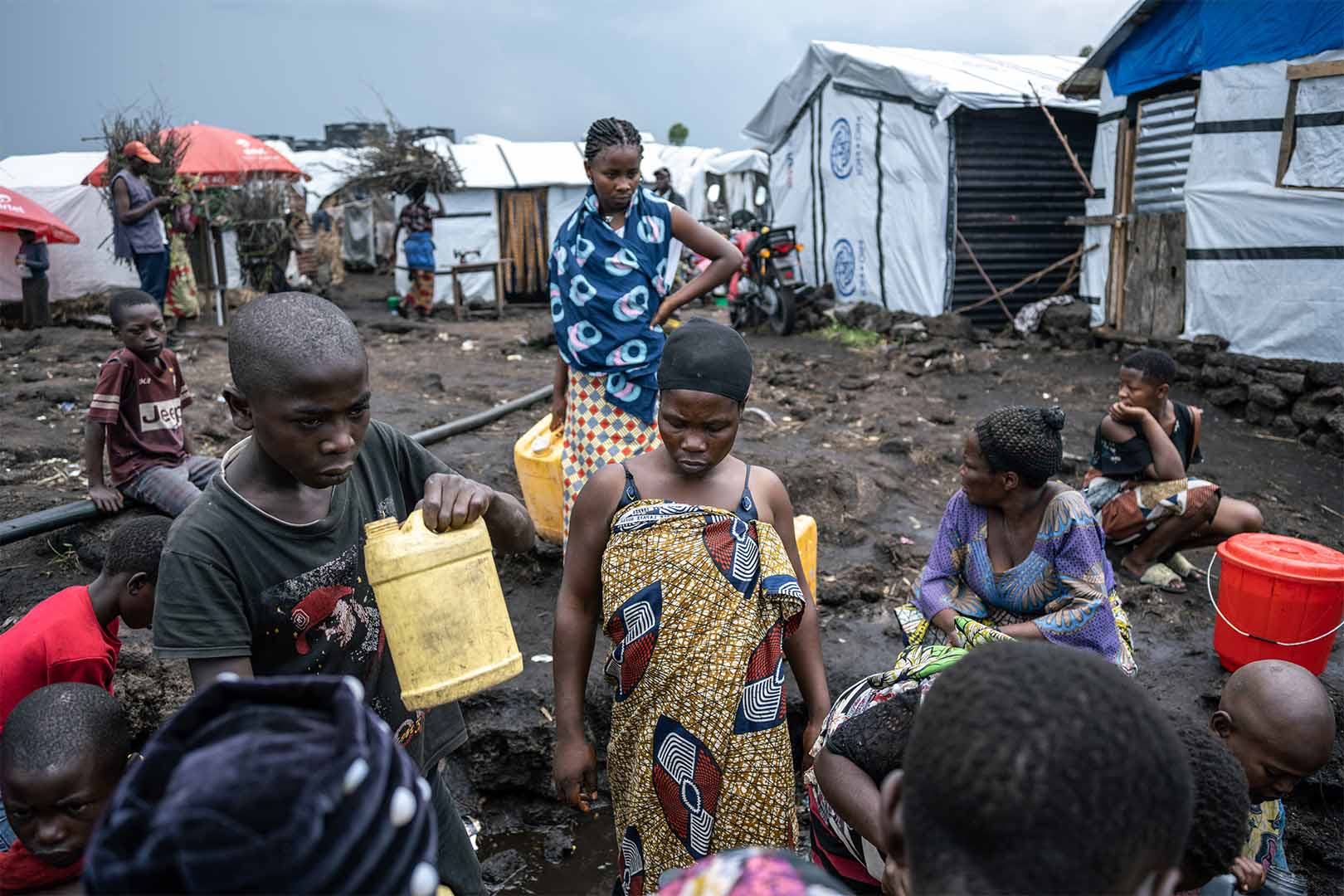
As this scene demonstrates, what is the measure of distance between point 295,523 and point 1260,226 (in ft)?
25.4

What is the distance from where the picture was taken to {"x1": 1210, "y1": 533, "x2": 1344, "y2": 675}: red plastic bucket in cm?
333

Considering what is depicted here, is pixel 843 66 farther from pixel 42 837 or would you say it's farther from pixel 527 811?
pixel 42 837

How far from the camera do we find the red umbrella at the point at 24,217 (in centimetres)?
948

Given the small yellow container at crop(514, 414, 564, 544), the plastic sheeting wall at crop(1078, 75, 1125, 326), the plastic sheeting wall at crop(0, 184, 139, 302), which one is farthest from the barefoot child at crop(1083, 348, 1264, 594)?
the plastic sheeting wall at crop(0, 184, 139, 302)

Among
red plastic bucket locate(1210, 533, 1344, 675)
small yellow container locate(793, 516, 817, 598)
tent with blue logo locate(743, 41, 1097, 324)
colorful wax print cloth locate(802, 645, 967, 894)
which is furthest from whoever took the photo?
tent with blue logo locate(743, 41, 1097, 324)

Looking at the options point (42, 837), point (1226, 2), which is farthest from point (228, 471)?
point (1226, 2)

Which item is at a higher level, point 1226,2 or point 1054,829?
point 1226,2

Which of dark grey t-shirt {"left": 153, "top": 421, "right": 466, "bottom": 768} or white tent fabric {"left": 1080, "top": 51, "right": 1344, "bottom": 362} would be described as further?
white tent fabric {"left": 1080, "top": 51, "right": 1344, "bottom": 362}

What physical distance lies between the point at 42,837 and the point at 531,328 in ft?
35.6

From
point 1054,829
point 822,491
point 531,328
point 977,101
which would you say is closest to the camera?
point 1054,829

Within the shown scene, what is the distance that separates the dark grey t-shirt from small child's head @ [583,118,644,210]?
1.92 meters

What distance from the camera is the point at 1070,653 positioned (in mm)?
853

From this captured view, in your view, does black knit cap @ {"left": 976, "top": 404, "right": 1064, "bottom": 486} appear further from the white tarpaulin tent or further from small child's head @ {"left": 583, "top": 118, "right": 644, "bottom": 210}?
the white tarpaulin tent

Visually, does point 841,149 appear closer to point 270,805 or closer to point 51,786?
point 51,786
